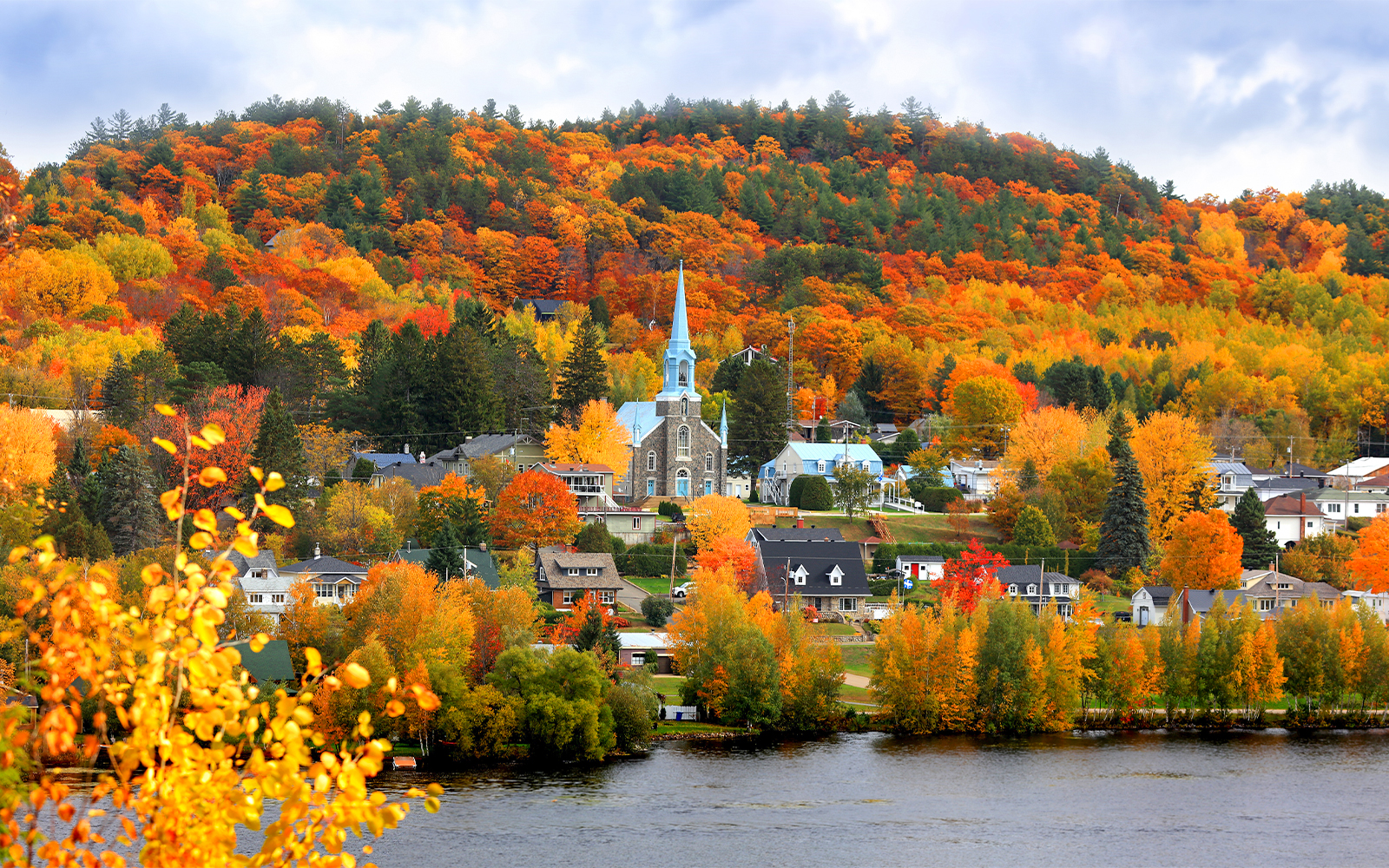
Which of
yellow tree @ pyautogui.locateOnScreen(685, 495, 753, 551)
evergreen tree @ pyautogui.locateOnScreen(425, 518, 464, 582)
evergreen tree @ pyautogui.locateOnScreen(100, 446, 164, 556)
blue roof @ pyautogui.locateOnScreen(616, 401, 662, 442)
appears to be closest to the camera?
evergreen tree @ pyautogui.locateOnScreen(425, 518, 464, 582)

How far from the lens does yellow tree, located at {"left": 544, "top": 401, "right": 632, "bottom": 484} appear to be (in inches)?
2771

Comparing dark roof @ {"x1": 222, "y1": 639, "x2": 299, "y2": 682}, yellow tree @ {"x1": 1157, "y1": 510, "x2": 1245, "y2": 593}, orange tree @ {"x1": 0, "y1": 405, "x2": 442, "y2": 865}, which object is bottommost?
dark roof @ {"x1": 222, "y1": 639, "x2": 299, "y2": 682}

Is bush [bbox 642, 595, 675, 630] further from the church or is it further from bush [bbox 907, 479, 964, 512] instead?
bush [bbox 907, 479, 964, 512]

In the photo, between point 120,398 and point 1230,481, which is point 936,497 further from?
point 120,398

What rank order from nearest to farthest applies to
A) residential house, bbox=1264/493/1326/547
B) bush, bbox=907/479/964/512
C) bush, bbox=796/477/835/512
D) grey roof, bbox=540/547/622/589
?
1. grey roof, bbox=540/547/622/589
2. residential house, bbox=1264/493/1326/547
3. bush, bbox=796/477/835/512
4. bush, bbox=907/479/964/512

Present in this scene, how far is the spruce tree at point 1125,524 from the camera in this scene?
210ft

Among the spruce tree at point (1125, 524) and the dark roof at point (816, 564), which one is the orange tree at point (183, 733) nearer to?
the dark roof at point (816, 564)

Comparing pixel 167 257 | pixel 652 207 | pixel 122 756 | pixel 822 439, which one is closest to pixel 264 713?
pixel 122 756

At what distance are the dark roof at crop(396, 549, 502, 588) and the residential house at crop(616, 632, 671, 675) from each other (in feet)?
20.0

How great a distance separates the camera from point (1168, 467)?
7144cm

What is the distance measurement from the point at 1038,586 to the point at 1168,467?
15.4m

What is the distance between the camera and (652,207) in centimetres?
13312

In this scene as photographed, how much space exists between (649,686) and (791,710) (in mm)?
4763

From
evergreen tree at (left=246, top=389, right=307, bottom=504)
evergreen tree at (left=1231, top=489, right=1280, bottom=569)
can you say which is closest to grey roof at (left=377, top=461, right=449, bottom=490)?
evergreen tree at (left=246, top=389, right=307, bottom=504)
